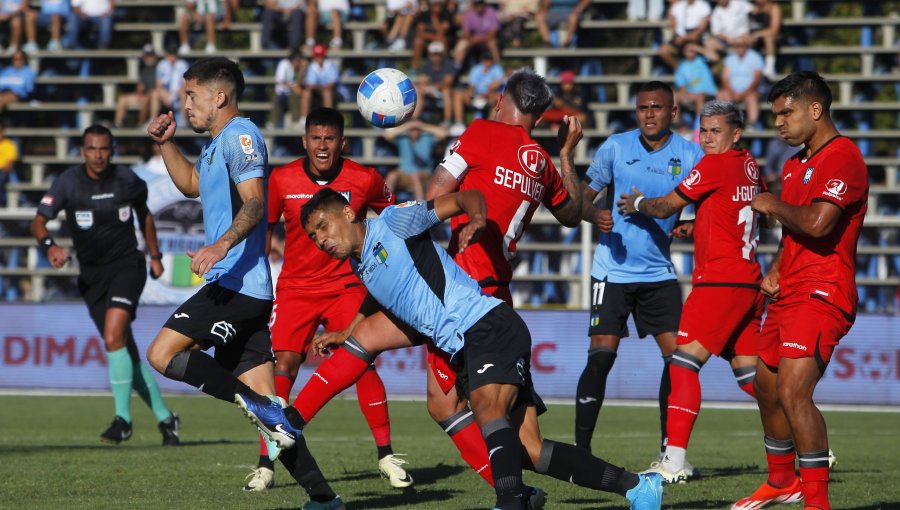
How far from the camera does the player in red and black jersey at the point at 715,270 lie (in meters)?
8.38

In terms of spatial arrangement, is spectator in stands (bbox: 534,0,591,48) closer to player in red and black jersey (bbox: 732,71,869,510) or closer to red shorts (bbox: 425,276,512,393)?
player in red and black jersey (bbox: 732,71,869,510)

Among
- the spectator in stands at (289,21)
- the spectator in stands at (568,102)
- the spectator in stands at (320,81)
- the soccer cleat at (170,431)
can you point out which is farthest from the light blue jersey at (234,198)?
the spectator in stands at (289,21)

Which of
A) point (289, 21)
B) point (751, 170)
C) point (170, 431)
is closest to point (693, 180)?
point (751, 170)

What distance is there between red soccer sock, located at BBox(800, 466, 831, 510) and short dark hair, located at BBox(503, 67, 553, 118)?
263 cm

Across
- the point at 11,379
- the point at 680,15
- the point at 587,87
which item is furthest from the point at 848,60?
the point at 11,379

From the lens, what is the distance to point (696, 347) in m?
8.46

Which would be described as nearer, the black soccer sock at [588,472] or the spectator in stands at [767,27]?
the black soccer sock at [588,472]

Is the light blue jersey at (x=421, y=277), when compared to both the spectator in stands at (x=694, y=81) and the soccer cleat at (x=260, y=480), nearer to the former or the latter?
the soccer cleat at (x=260, y=480)

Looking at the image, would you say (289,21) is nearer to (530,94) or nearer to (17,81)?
(17,81)

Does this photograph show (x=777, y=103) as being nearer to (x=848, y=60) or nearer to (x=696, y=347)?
(x=696, y=347)

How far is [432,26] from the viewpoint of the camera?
23.0 m

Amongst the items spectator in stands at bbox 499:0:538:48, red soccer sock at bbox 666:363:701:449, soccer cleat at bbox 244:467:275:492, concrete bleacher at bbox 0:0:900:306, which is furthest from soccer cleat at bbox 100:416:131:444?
spectator in stands at bbox 499:0:538:48

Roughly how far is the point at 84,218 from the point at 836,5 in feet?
53.0

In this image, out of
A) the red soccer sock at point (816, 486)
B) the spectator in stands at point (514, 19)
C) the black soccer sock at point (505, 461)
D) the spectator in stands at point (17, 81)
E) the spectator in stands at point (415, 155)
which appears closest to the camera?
the black soccer sock at point (505, 461)
